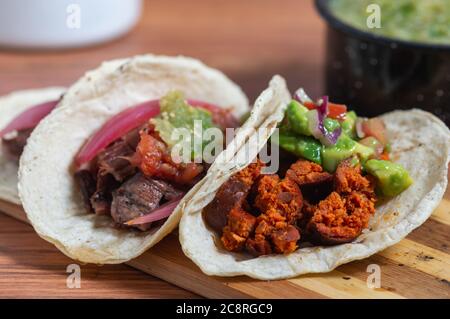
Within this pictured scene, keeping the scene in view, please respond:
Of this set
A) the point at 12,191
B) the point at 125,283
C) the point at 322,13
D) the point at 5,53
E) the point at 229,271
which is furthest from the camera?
the point at 5,53

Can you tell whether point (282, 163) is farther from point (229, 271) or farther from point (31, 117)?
point (31, 117)

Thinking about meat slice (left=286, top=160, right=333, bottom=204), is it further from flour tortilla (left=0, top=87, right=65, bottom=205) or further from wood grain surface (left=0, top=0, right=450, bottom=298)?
flour tortilla (left=0, top=87, right=65, bottom=205)

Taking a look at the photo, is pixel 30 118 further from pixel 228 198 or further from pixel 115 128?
pixel 228 198

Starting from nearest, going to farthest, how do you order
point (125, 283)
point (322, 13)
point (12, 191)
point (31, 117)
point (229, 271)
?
point (229, 271) < point (125, 283) < point (12, 191) < point (31, 117) < point (322, 13)

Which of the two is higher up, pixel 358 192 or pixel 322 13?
pixel 322 13

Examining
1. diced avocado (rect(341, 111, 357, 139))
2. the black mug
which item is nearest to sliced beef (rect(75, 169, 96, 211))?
diced avocado (rect(341, 111, 357, 139))

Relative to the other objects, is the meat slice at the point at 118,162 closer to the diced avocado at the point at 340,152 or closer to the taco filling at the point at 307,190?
the taco filling at the point at 307,190

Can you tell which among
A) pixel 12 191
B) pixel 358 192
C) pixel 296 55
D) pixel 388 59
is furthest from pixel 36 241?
pixel 296 55
